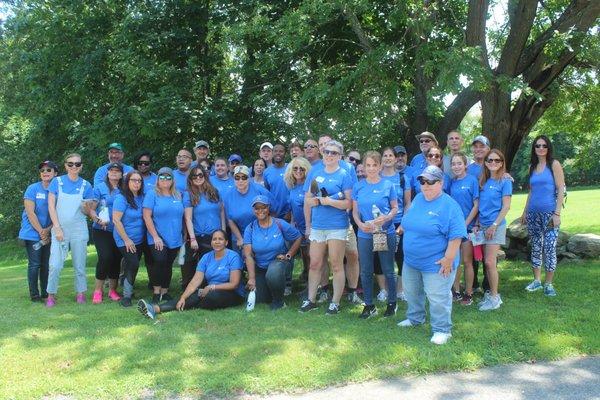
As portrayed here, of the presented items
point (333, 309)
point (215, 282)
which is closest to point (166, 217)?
point (215, 282)

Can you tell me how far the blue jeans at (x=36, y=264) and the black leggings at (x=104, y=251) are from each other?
2.35ft

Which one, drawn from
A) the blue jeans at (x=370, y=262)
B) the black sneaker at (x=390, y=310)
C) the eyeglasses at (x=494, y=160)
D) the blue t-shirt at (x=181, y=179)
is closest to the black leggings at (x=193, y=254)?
the blue t-shirt at (x=181, y=179)

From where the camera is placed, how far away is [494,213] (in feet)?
20.6

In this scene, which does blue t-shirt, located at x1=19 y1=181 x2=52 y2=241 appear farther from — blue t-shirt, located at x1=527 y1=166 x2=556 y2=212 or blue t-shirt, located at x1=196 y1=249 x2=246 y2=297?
blue t-shirt, located at x1=527 y1=166 x2=556 y2=212

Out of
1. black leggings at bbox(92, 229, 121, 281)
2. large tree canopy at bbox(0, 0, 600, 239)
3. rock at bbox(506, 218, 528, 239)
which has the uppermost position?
large tree canopy at bbox(0, 0, 600, 239)

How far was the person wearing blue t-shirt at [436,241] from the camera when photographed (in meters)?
5.09

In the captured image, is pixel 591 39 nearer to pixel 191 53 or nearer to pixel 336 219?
pixel 336 219

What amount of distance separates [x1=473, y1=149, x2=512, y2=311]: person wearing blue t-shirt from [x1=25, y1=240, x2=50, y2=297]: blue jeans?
5.66 metres

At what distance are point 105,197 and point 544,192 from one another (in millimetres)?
5671

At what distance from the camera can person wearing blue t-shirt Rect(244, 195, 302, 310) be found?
6.84 metres

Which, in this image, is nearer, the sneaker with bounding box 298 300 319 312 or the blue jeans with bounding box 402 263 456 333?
the blue jeans with bounding box 402 263 456 333

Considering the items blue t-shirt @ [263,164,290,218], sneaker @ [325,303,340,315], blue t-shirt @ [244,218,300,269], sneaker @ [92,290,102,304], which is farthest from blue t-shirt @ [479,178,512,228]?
sneaker @ [92,290,102,304]

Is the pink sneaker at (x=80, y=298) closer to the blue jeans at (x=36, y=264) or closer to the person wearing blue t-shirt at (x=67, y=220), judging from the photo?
the person wearing blue t-shirt at (x=67, y=220)

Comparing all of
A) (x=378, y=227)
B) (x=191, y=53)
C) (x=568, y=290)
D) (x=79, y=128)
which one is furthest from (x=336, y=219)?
(x=79, y=128)
